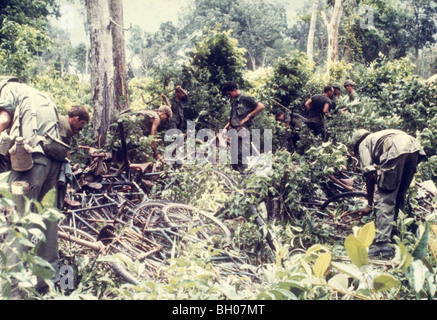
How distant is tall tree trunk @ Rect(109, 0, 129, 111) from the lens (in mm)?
7438

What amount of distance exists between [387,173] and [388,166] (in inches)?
3.1

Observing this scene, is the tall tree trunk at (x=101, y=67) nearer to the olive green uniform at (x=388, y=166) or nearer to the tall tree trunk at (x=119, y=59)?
the tall tree trunk at (x=119, y=59)

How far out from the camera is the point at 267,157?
14.3 ft

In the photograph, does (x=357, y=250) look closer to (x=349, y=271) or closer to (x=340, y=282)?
(x=349, y=271)

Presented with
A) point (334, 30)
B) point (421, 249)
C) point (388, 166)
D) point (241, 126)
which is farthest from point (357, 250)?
point (334, 30)

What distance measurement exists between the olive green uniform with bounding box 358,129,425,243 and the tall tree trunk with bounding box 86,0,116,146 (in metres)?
4.26

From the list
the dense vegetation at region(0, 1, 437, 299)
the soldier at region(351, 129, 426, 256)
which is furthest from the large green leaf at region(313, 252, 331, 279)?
the soldier at region(351, 129, 426, 256)

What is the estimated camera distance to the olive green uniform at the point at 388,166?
14.1ft

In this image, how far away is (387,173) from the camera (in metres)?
4.35

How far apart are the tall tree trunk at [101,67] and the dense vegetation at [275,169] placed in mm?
345

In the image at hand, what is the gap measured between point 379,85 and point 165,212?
6365 millimetres
